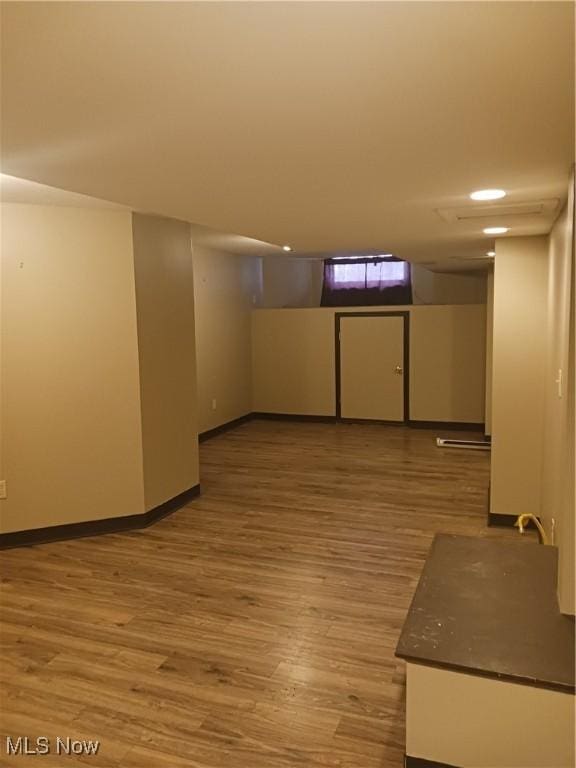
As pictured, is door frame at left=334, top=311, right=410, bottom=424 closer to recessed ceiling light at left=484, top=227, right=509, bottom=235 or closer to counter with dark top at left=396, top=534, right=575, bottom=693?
recessed ceiling light at left=484, top=227, right=509, bottom=235

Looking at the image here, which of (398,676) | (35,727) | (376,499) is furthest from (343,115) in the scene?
(376,499)

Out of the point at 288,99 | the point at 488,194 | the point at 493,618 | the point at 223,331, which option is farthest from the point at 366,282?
the point at 288,99

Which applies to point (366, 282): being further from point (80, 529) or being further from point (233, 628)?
point (233, 628)

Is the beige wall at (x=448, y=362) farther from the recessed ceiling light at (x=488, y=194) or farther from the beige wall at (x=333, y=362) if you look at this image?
the recessed ceiling light at (x=488, y=194)

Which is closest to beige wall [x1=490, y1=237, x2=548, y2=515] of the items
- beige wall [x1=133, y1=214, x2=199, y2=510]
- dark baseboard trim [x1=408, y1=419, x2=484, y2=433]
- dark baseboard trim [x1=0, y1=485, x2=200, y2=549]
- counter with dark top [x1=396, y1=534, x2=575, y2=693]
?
counter with dark top [x1=396, y1=534, x2=575, y2=693]

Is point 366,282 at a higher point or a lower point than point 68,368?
higher

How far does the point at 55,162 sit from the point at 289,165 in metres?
0.85

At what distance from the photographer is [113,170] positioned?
221cm

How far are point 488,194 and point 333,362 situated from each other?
18.8 ft

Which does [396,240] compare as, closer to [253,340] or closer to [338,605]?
[338,605]

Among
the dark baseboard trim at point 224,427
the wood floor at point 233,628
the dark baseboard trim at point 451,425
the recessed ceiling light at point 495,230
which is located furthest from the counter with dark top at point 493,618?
the dark baseboard trim at point 451,425

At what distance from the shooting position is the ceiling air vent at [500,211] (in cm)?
297

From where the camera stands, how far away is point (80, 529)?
423 cm

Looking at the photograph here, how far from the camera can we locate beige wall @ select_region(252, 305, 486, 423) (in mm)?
7645
